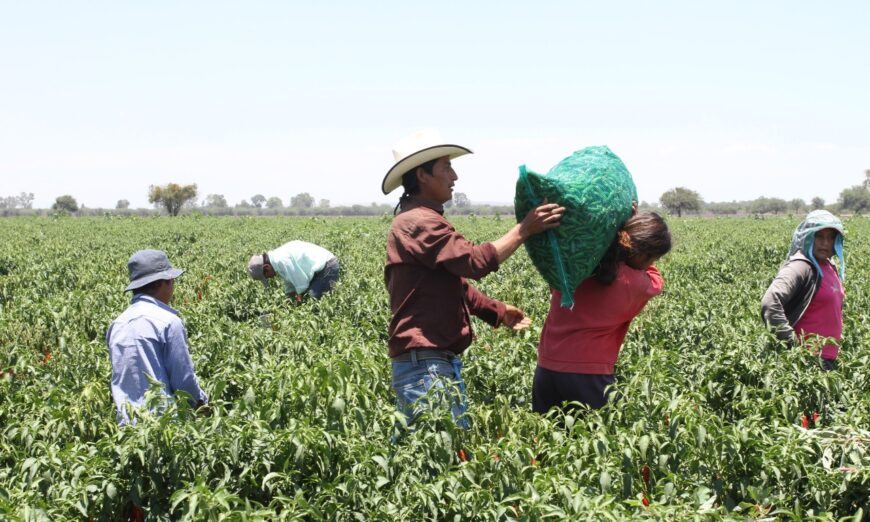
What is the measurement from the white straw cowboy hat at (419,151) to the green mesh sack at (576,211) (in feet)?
1.36

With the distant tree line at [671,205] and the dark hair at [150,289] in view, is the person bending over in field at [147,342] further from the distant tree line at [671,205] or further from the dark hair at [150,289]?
the distant tree line at [671,205]

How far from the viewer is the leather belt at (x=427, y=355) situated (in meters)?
3.67

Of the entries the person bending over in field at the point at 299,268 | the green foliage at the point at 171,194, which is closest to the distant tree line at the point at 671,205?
the green foliage at the point at 171,194

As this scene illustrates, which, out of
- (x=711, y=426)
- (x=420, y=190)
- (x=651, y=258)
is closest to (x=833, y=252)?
(x=651, y=258)

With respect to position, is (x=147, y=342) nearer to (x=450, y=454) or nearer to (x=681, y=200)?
(x=450, y=454)

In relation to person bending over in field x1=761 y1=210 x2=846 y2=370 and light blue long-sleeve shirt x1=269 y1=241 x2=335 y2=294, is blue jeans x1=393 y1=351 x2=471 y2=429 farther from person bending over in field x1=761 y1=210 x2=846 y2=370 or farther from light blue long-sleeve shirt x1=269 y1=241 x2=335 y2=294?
light blue long-sleeve shirt x1=269 y1=241 x2=335 y2=294

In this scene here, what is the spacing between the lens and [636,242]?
3578 mm

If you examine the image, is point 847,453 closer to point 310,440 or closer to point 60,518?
point 310,440

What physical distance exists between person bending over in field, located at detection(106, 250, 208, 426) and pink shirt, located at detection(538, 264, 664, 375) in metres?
1.79

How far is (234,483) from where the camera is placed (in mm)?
3004

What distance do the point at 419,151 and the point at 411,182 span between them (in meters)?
0.20

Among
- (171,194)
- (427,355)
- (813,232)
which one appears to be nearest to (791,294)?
(813,232)

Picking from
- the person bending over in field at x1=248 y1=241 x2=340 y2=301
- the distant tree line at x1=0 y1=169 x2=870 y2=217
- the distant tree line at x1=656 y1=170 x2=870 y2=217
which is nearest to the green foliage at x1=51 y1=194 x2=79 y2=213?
the distant tree line at x1=0 y1=169 x2=870 y2=217

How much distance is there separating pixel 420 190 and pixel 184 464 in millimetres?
1608
